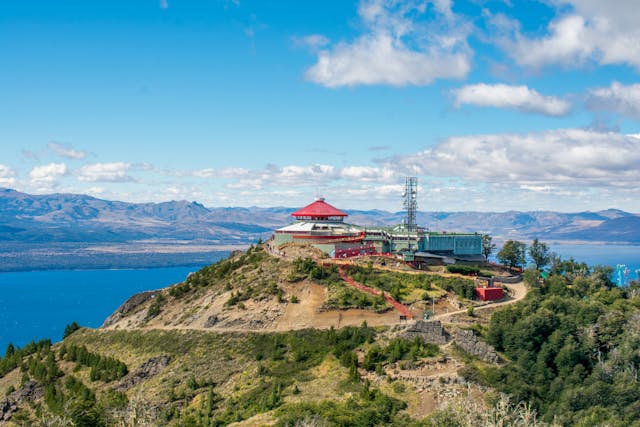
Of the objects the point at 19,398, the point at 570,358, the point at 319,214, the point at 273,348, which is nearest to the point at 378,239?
the point at 319,214

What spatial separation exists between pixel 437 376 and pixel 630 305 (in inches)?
1557

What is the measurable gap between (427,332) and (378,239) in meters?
37.4

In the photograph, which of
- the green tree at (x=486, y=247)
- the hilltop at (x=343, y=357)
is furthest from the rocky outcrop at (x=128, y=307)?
the green tree at (x=486, y=247)

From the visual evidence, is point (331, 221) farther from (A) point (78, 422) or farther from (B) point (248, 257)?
(A) point (78, 422)

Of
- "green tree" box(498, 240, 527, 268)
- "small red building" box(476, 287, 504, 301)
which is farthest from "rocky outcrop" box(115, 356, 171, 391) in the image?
"green tree" box(498, 240, 527, 268)

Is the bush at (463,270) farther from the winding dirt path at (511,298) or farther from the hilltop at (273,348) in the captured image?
the hilltop at (273,348)

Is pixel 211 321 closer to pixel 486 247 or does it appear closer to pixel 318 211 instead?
pixel 318 211

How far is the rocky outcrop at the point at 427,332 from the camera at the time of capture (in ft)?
275

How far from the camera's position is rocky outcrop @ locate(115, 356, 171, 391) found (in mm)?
92875

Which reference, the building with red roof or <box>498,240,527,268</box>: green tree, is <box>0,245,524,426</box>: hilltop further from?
<box>498,240,527,268</box>: green tree

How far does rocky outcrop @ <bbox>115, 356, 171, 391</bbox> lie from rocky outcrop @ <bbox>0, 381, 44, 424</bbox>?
47.4ft

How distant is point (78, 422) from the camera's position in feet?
220

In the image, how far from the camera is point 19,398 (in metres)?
96.9

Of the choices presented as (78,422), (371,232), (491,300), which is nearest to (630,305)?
(491,300)
